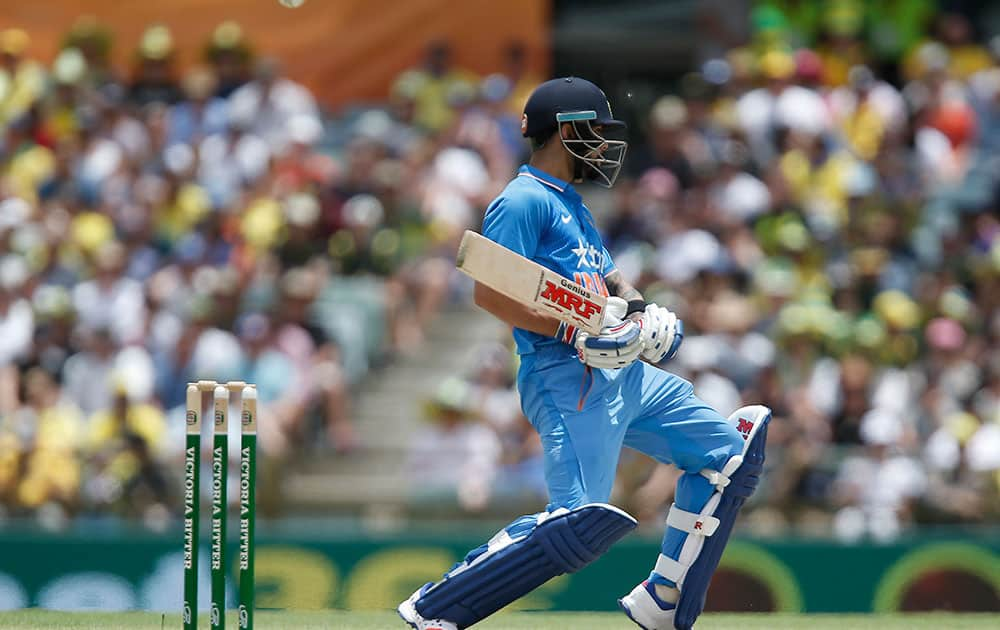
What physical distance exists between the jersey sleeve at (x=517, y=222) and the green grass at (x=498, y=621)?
171 centimetres

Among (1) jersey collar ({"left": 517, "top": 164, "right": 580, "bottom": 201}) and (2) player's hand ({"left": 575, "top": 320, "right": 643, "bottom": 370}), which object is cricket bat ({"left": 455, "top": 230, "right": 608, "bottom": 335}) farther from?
(1) jersey collar ({"left": 517, "top": 164, "right": 580, "bottom": 201})

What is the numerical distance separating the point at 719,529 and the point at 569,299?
994 millimetres

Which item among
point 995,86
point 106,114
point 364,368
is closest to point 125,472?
point 364,368

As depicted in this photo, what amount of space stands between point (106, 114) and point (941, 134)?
22.7 ft

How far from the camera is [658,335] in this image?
555 cm

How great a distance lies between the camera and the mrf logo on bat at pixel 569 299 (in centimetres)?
545

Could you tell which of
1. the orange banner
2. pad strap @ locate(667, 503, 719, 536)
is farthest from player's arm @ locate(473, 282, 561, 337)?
the orange banner

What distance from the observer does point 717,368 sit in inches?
420

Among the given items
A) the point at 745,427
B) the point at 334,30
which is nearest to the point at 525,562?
the point at 745,427

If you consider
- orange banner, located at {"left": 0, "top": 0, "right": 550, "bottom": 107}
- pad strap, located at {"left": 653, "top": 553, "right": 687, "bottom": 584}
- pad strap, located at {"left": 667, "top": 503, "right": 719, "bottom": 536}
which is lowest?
pad strap, located at {"left": 653, "top": 553, "right": 687, "bottom": 584}

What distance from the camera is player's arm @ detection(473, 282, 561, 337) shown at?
5.50 meters

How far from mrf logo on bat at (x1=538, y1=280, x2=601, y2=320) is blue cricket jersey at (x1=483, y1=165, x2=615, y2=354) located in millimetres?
156

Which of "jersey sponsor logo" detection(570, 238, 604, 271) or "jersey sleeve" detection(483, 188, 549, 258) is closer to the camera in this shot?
"jersey sleeve" detection(483, 188, 549, 258)

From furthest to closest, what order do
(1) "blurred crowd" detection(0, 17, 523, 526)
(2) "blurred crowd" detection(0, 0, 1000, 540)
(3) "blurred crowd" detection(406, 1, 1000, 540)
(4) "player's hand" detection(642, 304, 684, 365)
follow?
1. (1) "blurred crowd" detection(0, 17, 523, 526)
2. (2) "blurred crowd" detection(0, 0, 1000, 540)
3. (3) "blurred crowd" detection(406, 1, 1000, 540)
4. (4) "player's hand" detection(642, 304, 684, 365)
